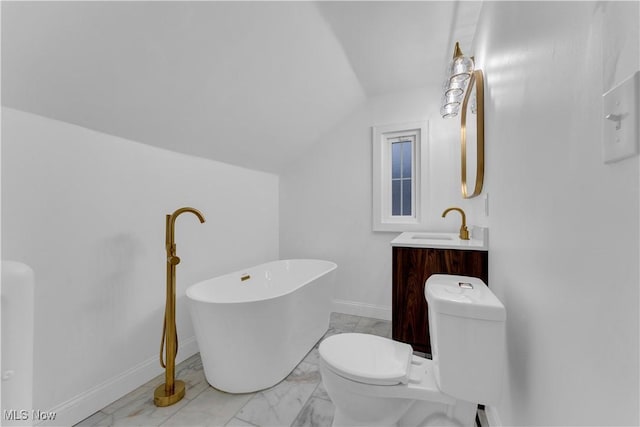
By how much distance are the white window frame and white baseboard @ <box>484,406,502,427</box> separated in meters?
1.55

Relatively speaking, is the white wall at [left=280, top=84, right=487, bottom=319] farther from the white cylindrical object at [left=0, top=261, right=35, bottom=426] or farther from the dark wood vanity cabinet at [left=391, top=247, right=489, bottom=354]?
the white cylindrical object at [left=0, top=261, right=35, bottom=426]

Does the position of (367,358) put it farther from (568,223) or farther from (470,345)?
(568,223)

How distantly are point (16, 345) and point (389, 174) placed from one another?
2740 millimetres

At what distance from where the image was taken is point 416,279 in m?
1.69

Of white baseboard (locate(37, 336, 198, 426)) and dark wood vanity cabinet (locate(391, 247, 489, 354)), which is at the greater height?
dark wood vanity cabinet (locate(391, 247, 489, 354))

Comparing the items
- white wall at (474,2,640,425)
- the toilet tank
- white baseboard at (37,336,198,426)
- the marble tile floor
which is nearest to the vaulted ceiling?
white wall at (474,2,640,425)

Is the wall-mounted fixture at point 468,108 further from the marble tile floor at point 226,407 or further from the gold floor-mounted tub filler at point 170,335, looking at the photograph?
the gold floor-mounted tub filler at point 170,335

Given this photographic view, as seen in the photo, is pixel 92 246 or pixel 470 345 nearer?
pixel 470 345

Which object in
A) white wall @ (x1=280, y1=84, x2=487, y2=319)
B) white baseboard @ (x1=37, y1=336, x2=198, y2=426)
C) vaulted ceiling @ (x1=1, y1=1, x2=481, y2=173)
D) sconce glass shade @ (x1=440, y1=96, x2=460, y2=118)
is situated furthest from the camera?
white wall @ (x1=280, y1=84, x2=487, y2=319)

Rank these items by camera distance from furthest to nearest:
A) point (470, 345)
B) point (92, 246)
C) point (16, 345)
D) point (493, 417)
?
point (92, 246), point (493, 417), point (470, 345), point (16, 345)

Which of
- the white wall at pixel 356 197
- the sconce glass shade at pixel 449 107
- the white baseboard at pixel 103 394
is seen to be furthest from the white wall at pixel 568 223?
the white baseboard at pixel 103 394

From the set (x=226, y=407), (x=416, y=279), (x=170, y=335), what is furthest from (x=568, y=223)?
(x=170, y=335)

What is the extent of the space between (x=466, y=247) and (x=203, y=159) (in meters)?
2.10

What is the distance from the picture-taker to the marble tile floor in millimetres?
1369
